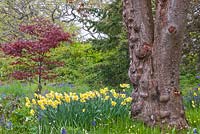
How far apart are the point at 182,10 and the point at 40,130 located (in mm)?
1949

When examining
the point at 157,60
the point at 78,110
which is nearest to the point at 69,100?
the point at 78,110

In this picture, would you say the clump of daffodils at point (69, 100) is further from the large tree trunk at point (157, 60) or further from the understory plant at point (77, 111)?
the large tree trunk at point (157, 60)

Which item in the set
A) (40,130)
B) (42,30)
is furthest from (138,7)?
(42,30)

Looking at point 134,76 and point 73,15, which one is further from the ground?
point 73,15

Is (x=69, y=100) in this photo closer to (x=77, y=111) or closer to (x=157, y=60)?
A: (x=77, y=111)

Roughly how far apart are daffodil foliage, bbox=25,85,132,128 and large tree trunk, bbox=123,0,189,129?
0.25 meters

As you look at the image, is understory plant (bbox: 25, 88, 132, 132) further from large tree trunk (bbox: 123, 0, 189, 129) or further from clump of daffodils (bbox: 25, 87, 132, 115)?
large tree trunk (bbox: 123, 0, 189, 129)

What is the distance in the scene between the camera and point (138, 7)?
182 inches

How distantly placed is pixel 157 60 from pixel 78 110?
103 cm

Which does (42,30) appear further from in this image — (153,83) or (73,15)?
(73,15)

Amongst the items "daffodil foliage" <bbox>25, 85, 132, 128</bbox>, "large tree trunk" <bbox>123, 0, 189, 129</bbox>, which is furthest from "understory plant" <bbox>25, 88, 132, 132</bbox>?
"large tree trunk" <bbox>123, 0, 189, 129</bbox>

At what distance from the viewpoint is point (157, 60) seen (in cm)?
442

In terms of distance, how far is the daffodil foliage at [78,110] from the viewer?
13.7 feet

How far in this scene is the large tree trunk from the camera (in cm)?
428
